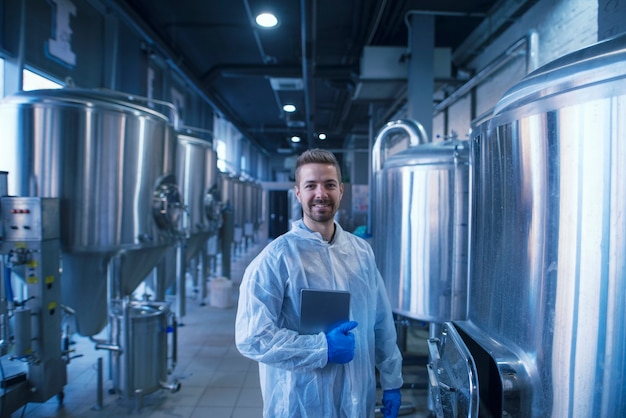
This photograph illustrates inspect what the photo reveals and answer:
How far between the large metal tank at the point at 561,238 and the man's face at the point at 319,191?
0.52 meters

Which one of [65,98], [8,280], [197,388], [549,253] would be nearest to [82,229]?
[8,280]

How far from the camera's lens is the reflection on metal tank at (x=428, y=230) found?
2046 mm

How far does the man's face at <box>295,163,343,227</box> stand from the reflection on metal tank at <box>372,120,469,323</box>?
1.00 metres

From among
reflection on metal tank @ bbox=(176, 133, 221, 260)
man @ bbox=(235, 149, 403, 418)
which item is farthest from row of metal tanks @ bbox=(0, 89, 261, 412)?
man @ bbox=(235, 149, 403, 418)

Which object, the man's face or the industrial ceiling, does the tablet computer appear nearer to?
the man's face

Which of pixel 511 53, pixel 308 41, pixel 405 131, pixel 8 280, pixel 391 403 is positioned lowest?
pixel 391 403

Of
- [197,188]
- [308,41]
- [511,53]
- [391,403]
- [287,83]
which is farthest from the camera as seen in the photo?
[287,83]

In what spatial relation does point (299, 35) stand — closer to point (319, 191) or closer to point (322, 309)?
point (319, 191)

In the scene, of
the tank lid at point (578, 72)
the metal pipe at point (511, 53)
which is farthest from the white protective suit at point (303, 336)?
the metal pipe at point (511, 53)

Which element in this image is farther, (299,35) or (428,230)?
(299,35)

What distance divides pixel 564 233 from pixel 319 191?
2.37ft

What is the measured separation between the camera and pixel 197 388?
8.85 feet

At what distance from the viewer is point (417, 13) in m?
3.80

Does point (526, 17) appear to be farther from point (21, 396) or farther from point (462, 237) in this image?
point (21, 396)
